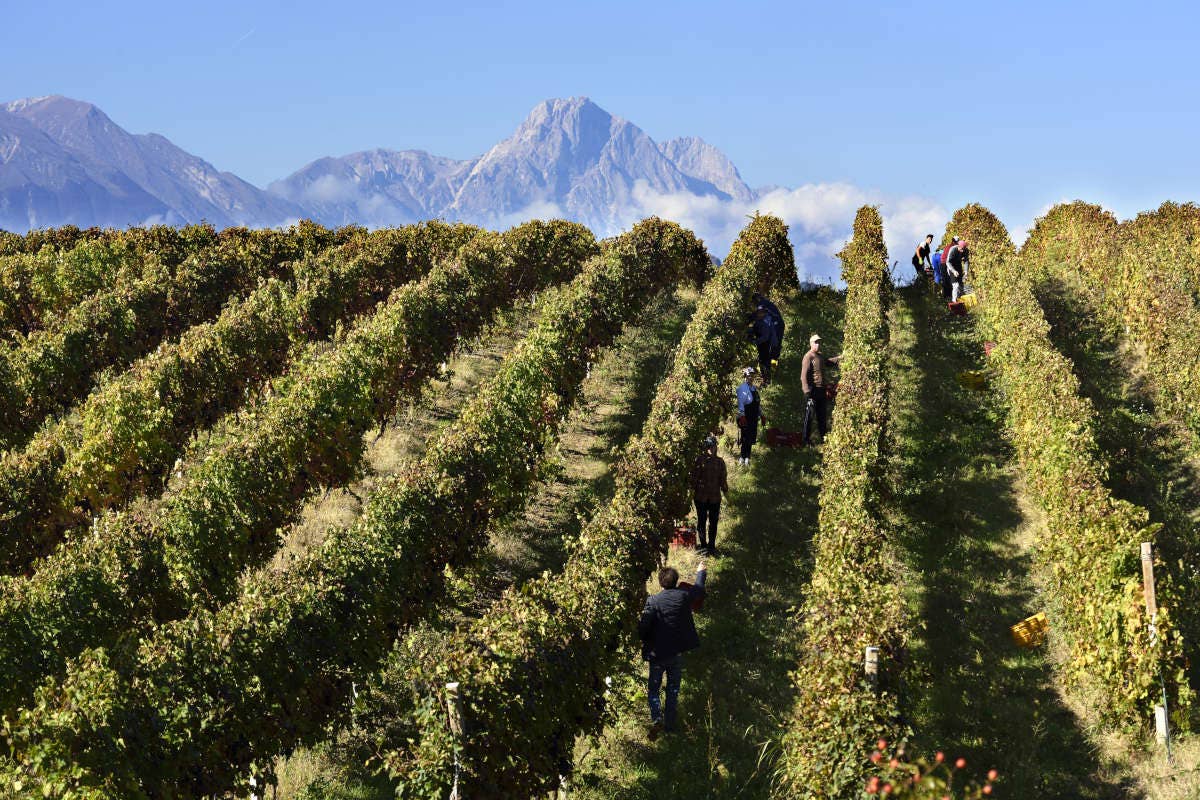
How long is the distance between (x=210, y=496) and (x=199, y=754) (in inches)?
233

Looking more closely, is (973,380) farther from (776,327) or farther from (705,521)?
(705,521)

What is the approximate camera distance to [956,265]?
2867 centimetres

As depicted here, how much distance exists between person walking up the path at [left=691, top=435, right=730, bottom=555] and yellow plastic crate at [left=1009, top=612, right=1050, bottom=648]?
453 cm

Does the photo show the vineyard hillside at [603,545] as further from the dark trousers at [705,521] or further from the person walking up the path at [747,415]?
the dark trousers at [705,521]

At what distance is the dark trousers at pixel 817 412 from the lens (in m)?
18.9

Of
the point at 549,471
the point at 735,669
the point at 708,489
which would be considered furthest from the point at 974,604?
the point at 549,471

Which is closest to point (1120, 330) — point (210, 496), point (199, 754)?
point (210, 496)

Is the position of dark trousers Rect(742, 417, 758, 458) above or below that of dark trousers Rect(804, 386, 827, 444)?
below

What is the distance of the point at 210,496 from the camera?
15031mm

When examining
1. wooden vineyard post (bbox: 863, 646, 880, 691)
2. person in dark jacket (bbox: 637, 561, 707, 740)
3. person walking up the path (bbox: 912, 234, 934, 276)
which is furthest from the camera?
person walking up the path (bbox: 912, 234, 934, 276)

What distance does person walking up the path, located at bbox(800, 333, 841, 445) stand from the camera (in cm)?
1848

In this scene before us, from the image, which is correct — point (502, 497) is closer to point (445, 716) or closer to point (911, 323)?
point (445, 716)

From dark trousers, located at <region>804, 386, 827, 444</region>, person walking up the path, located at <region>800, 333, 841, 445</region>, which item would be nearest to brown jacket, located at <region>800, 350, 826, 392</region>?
person walking up the path, located at <region>800, 333, 841, 445</region>

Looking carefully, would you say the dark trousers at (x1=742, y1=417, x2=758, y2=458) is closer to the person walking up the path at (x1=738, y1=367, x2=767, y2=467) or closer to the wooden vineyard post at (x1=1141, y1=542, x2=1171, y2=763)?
the person walking up the path at (x1=738, y1=367, x2=767, y2=467)
